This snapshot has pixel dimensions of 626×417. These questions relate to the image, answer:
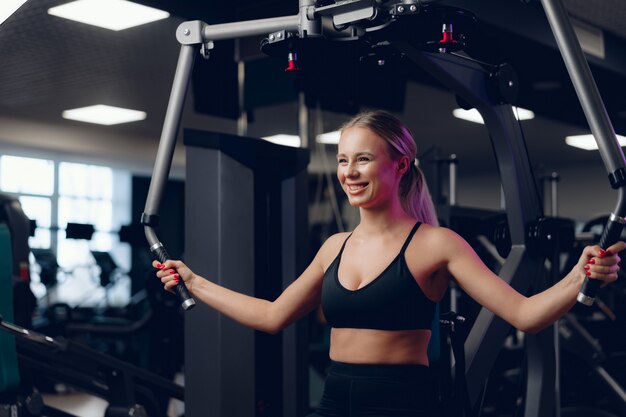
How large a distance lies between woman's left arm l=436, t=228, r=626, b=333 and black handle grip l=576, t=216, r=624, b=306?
1cm

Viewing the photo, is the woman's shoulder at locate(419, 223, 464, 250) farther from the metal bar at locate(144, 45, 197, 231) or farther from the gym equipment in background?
the gym equipment in background

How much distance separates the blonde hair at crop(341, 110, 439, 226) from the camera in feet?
4.84

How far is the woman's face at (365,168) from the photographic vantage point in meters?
1.45

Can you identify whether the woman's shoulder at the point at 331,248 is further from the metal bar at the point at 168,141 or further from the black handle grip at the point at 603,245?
the black handle grip at the point at 603,245

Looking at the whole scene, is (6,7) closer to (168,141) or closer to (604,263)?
(168,141)

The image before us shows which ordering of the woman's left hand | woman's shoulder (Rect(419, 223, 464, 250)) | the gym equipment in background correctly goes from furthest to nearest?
the gym equipment in background
woman's shoulder (Rect(419, 223, 464, 250))
the woman's left hand

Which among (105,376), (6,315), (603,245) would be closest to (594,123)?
(603,245)

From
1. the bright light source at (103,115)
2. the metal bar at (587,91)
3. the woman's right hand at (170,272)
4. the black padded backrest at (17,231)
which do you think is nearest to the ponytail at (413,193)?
the metal bar at (587,91)

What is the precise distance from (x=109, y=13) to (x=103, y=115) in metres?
3.36

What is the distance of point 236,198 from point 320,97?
7.61 ft

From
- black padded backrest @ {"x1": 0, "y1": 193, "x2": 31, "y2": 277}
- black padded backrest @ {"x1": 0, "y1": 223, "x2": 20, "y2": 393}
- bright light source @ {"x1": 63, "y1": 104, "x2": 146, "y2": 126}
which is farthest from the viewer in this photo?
bright light source @ {"x1": 63, "y1": 104, "x2": 146, "y2": 126}

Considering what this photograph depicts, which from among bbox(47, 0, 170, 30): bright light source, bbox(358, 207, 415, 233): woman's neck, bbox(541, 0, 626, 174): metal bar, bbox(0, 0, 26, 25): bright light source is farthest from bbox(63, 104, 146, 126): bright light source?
bbox(541, 0, 626, 174): metal bar

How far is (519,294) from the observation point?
4.62 ft

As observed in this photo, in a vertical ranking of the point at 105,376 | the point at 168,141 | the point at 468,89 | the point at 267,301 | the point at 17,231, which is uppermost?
the point at 468,89
